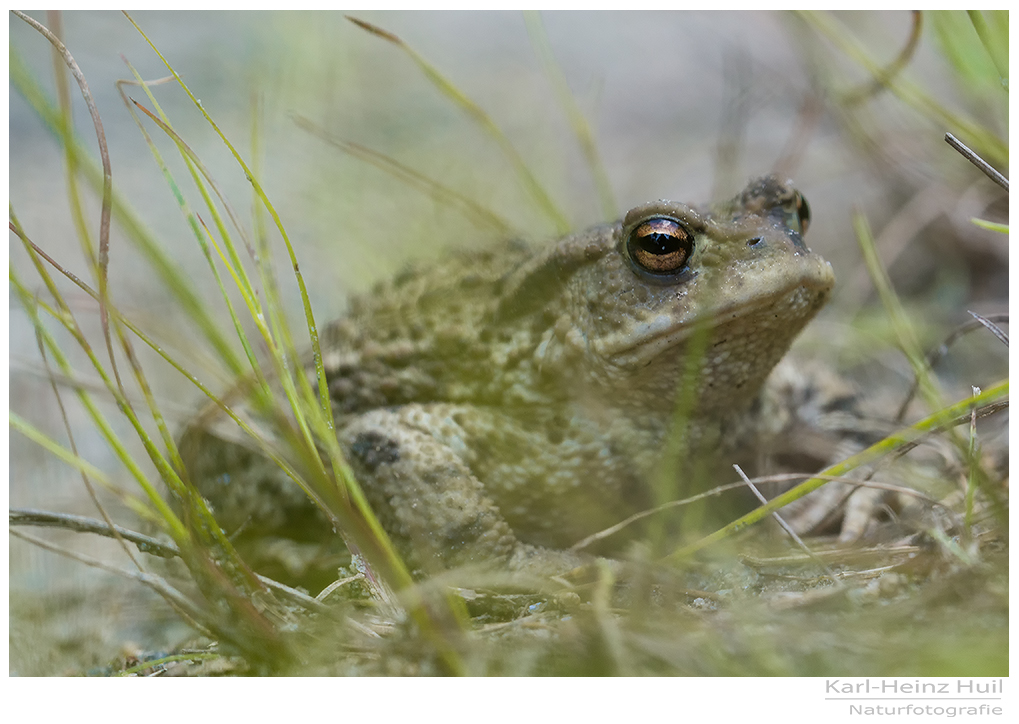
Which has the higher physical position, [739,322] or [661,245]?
[661,245]

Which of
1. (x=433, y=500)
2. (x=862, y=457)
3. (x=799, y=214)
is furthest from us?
(x=799, y=214)

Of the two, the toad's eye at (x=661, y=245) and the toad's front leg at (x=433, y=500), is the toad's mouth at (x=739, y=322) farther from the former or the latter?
the toad's front leg at (x=433, y=500)

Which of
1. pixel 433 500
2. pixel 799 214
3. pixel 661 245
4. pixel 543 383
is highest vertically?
pixel 799 214

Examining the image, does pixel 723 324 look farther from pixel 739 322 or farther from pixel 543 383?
pixel 543 383

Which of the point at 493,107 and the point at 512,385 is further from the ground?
the point at 493,107

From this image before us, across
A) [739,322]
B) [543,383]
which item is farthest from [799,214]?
[543,383]

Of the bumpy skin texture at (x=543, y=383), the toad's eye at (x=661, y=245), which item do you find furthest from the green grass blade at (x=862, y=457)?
the toad's eye at (x=661, y=245)
